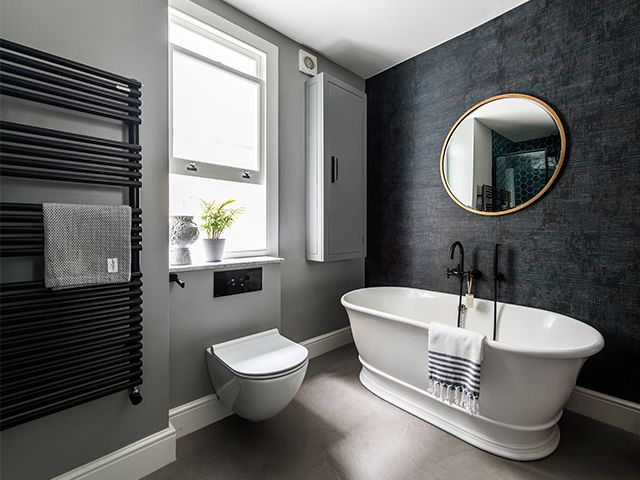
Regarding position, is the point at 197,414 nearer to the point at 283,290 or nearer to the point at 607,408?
the point at 283,290

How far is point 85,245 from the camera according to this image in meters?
1.26

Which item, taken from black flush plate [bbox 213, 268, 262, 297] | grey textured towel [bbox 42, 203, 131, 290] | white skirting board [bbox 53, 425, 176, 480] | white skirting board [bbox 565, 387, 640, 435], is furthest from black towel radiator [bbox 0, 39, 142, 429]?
white skirting board [bbox 565, 387, 640, 435]

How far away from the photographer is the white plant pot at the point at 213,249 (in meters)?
1.99

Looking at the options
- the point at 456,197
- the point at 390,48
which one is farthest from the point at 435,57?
the point at 456,197

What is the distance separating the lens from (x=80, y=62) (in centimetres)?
130

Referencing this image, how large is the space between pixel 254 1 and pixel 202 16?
38cm

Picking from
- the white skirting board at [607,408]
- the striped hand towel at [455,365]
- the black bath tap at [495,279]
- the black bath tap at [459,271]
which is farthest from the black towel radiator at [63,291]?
the white skirting board at [607,408]

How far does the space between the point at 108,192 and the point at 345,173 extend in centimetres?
185

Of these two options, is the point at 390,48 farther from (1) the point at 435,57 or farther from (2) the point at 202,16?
(2) the point at 202,16

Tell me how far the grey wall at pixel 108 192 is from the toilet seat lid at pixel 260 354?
343 mm

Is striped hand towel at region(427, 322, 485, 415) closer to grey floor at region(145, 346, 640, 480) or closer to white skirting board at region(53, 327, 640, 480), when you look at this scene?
grey floor at region(145, 346, 640, 480)

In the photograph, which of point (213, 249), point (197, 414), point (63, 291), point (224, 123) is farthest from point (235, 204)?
point (197, 414)

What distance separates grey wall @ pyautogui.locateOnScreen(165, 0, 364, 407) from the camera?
1792 mm

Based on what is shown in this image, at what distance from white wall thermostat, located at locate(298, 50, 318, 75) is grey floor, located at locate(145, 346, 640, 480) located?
2.63 m
